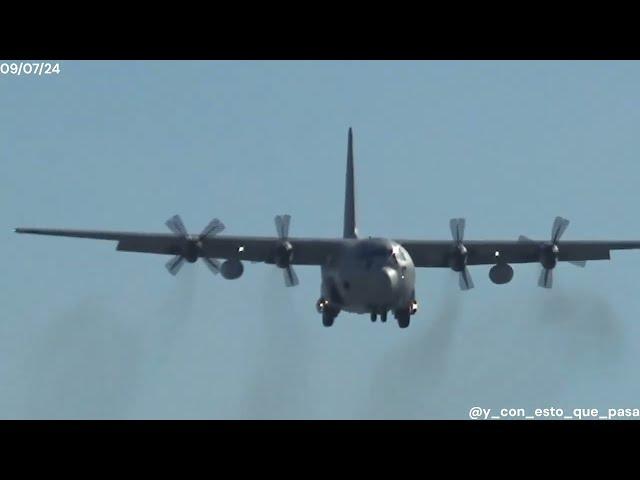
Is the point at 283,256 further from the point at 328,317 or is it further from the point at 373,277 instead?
the point at 373,277

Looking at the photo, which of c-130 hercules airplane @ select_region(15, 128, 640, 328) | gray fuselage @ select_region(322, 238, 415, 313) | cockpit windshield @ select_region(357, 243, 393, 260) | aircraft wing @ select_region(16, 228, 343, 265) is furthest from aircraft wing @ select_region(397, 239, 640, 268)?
cockpit windshield @ select_region(357, 243, 393, 260)

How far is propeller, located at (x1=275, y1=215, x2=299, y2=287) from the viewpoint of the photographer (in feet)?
209

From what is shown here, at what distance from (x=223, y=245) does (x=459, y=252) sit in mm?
10061

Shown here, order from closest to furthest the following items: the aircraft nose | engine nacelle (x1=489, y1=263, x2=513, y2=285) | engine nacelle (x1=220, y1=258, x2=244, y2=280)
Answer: the aircraft nose, engine nacelle (x1=220, y1=258, x2=244, y2=280), engine nacelle (x1=489, y1=263, x2=513, y2=285)

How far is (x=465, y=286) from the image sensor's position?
6538cm

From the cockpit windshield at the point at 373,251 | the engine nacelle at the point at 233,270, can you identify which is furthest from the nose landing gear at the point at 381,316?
the engine nacelle at the point at 233,270

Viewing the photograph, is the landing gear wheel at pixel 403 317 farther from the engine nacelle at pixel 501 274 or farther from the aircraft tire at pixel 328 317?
the engine nacelle at pixel 501 274

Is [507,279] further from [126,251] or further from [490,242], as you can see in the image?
[126,251]

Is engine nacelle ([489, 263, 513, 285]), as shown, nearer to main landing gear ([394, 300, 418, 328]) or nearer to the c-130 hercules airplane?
the c-130 hercules airplane

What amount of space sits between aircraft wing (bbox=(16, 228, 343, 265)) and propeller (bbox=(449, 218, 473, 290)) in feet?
16.8

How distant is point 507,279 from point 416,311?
5.14 metres

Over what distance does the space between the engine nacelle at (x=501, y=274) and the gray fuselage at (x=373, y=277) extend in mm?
5006

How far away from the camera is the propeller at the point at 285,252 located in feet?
209

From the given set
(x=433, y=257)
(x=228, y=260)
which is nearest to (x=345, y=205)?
(x=433, y=257)
